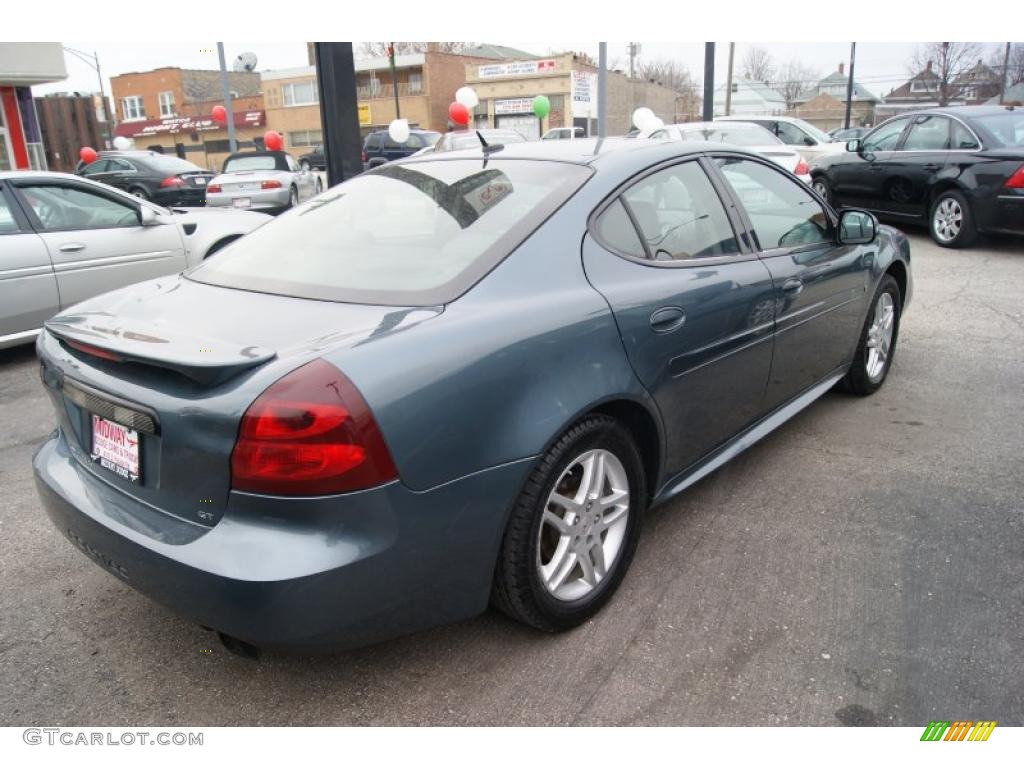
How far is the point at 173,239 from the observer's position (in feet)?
21.3

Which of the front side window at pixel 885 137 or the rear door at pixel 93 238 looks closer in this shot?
the rear door at pixel 93 238

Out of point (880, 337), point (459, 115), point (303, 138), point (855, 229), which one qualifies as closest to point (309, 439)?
point (855, 229)

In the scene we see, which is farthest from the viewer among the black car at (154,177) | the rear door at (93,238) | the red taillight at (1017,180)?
the black car at (154,177)

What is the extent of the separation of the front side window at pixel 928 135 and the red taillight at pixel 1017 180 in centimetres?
103

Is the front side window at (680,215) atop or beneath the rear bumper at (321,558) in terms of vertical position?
atop

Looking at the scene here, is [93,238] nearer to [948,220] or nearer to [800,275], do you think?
[800,275]

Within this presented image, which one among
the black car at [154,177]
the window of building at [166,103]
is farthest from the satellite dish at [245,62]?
the window of building at [166,103]

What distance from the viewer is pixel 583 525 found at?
8.23 ft

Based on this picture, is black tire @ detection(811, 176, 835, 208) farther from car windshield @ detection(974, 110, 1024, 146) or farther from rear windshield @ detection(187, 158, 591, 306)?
rear windshield @ detection(187, 158, 591, 306)

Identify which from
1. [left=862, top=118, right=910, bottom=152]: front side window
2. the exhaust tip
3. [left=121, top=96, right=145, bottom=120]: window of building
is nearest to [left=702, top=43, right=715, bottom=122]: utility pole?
[left=862, top=118, right=910, bottom=152]: front side window

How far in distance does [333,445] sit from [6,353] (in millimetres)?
A: 5741

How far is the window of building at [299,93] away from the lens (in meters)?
57.5

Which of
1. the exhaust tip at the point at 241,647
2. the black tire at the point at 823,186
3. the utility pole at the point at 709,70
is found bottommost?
the exhaust tip at the point at 241,647

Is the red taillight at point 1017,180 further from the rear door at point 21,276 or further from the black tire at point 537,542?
the rear door at point 21,276
